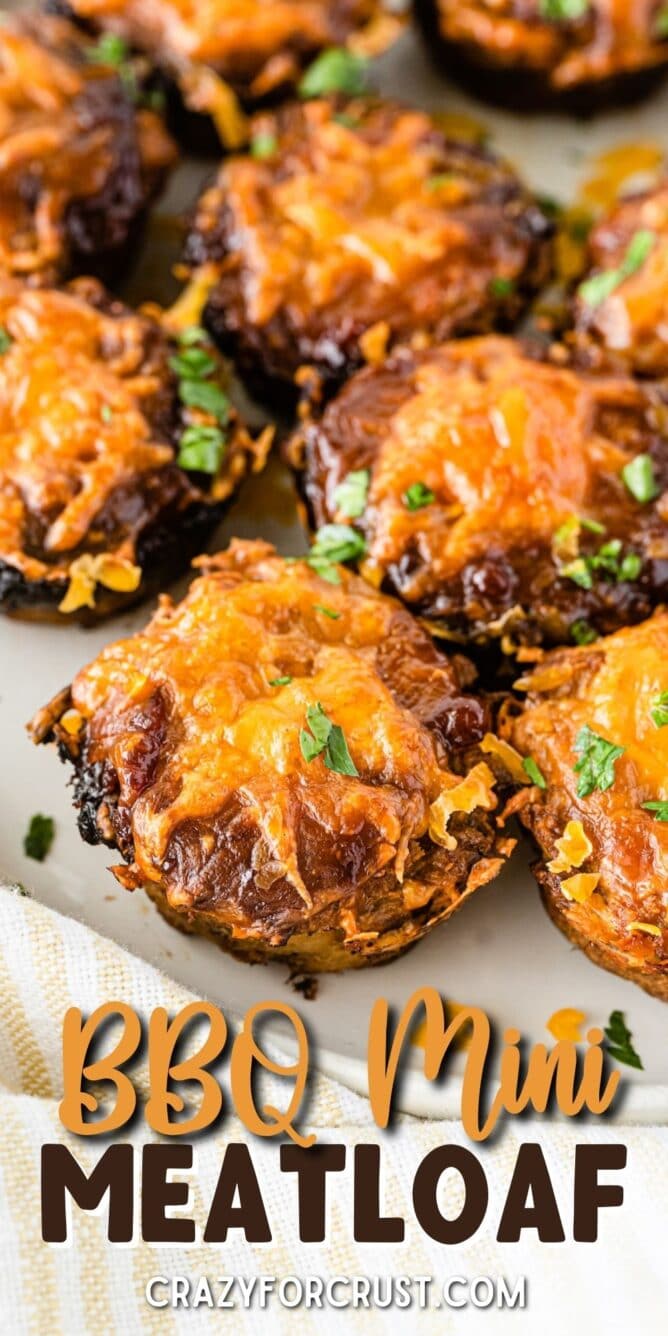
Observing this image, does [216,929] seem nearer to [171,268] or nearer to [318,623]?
[318,623]

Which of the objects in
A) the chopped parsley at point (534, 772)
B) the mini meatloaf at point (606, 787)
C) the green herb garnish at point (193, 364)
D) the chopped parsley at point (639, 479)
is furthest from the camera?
the green herb garnish at point (193, 364)

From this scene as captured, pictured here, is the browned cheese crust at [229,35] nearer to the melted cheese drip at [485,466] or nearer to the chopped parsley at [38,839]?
the melted cheese drip at [485,466]

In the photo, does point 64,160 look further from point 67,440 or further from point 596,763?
point 596,763

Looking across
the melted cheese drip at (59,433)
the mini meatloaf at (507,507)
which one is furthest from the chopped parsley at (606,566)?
the melted cheese drip at (59,433)

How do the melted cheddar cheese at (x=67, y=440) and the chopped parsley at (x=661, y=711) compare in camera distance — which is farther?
the melted cheddar cheese at (x=67, y=440)

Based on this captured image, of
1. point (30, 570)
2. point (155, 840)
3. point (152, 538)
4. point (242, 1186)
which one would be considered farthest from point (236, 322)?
point (242, 1186)

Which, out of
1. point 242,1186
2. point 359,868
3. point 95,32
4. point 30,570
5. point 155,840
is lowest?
point 242,1186
